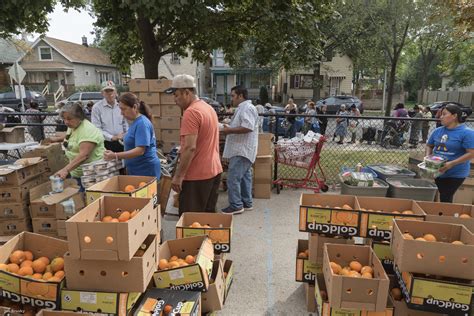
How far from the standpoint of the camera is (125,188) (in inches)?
132

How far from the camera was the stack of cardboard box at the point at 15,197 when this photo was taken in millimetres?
4363

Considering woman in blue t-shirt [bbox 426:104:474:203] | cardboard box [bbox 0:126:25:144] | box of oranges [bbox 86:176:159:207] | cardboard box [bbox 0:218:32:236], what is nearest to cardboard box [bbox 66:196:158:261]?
box of oranges [bbox 86:176:159:207]

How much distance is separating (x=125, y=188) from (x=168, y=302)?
49.2 inches

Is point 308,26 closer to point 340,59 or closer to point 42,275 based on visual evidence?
point 42,275

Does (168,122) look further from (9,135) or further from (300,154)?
(9,135)

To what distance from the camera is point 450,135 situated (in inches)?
171

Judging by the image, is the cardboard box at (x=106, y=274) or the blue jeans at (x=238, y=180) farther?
the blue jeans at (x=238, y=180)

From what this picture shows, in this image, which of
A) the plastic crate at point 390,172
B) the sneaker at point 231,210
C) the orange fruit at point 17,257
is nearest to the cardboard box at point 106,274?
the orange fruit at point 17,257

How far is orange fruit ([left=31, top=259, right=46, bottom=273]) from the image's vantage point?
2.61m

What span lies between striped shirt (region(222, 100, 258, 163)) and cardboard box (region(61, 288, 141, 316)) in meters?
3.12

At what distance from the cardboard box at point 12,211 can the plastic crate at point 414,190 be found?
4990 millimetres

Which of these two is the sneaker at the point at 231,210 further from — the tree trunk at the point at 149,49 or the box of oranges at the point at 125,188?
the tree trunk at the point at 149,49

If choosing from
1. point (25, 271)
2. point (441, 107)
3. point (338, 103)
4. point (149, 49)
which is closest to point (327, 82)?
point (338, 103)

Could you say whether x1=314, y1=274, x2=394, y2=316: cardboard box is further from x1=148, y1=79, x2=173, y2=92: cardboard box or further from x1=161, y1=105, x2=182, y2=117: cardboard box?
x1=148, y1=79, x2=173, y2=92: cardboard box
